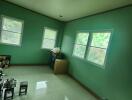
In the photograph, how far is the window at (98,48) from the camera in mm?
3061

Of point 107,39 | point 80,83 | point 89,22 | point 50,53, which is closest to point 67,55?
point 50,53

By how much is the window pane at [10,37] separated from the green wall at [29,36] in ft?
0.63

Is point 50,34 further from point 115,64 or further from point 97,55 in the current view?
point 115,64

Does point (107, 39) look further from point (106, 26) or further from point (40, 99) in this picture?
point (40, 99)

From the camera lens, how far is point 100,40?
327 cm

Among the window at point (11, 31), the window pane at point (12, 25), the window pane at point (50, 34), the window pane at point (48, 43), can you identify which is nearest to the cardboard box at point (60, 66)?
the window pane at point (48, 43)

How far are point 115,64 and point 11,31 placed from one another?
3966 millimetres

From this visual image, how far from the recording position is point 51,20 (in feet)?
16.9

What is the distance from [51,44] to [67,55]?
3.67ft

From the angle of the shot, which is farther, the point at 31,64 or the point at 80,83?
the point at 31,64

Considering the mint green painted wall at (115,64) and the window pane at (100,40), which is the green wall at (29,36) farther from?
the window pane at (100,40)

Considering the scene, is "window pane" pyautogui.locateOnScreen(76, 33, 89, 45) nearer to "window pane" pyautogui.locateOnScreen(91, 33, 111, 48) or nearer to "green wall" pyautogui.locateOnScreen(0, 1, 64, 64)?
"window pane" pyautogui.locateOnScreen(91, 33, 111, 48)

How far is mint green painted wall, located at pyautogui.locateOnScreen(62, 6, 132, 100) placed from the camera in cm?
239

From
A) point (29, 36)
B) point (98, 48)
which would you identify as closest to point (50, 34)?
point (29, 36)
